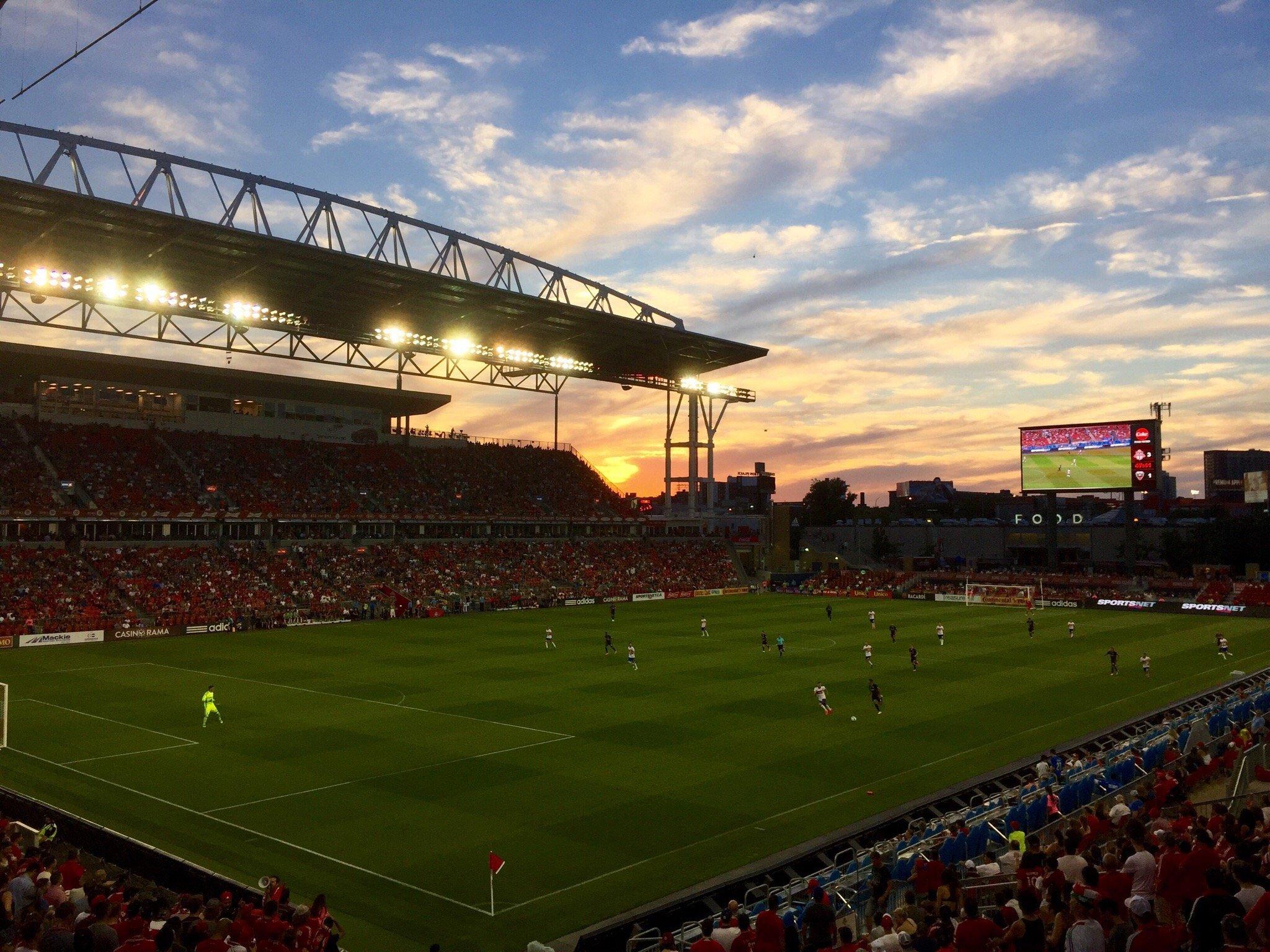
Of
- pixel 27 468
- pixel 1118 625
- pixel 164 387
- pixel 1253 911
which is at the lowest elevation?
pixel 1118 625

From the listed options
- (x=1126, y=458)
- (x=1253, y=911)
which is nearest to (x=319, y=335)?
(x=1126, y=458)

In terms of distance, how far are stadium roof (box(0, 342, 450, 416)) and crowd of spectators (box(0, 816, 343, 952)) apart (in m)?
60.6

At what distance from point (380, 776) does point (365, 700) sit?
10180 millimetres

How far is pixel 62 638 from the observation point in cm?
4750

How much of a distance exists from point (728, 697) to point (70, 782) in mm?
19689

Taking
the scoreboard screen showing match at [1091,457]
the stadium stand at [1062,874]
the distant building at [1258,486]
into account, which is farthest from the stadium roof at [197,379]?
the distant building at [1258,486]

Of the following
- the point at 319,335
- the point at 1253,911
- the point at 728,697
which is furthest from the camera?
the point at 319,335

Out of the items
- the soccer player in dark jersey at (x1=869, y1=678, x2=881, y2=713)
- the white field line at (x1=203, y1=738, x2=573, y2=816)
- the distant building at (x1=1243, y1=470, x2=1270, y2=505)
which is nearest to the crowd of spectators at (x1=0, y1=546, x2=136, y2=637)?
the white field line at (x1=203, y1=738, x2=573, y2=816)

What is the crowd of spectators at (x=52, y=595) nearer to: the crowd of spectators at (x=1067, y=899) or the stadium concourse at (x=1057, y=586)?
the crowd of spectators at (x=1067, y=899)

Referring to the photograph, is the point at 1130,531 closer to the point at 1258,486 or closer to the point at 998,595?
the point at 998,595

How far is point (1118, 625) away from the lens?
57688 mm

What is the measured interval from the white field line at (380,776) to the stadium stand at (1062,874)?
11135 mm

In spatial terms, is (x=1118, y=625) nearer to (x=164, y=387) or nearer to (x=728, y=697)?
(x=728, y=697)

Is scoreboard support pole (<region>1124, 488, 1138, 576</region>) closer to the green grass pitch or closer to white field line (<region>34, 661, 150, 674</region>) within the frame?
the green grass pitch
